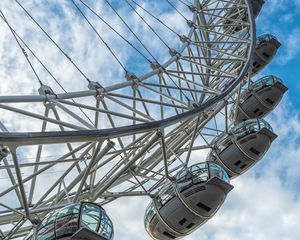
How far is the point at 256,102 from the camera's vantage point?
100 feet

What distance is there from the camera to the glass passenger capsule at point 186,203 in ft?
63.4

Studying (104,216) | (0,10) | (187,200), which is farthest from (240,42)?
(104,216)

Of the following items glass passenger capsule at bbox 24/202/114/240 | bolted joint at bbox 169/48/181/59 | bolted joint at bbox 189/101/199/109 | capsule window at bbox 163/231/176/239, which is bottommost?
glass passenger capsule at bbox 24/202/114/240

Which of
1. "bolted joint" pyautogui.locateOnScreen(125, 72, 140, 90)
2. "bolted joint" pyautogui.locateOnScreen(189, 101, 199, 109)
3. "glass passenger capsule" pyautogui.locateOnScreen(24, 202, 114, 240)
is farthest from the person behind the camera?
"bolted joint" pyautogui.locateOnScreen(125, 72, 140, 90)

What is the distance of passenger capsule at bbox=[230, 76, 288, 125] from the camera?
30.4 m

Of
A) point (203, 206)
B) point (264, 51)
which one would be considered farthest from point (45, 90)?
point (264, 51)

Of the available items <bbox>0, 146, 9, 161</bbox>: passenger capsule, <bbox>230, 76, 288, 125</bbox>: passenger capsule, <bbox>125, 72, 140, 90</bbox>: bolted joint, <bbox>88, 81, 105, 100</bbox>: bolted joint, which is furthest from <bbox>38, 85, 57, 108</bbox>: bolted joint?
<bbox>230, 76, 288, 125</bbox>: passenger capsule

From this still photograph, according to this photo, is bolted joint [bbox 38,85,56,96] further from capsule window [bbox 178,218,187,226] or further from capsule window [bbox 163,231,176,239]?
capsule window [bbox 163,231,176,239]

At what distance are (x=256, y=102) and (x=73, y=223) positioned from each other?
18.2m

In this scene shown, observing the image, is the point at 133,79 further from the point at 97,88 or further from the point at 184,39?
the point at 184,39

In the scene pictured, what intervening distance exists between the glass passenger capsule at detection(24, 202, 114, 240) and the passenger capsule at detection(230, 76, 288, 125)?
53.9 feet

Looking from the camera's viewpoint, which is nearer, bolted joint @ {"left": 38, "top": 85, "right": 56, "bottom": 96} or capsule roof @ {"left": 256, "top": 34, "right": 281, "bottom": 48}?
bolted joint @ {"left": 38, "top": 85, "right": 56, "bottom": 96}

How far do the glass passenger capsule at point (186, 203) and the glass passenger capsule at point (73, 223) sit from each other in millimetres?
4717

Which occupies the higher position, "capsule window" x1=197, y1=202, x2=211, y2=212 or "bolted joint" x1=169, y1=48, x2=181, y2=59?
"bolted joint" x1=169, y1=48, x2=181, y2=59
